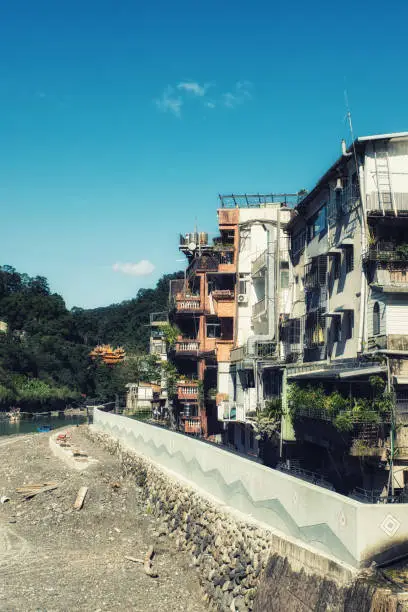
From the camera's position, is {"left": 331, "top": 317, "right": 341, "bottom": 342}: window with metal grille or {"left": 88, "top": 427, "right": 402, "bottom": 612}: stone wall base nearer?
{"left": 88, "top": 427, "right": 402, "bottom": 612}: stone wall base

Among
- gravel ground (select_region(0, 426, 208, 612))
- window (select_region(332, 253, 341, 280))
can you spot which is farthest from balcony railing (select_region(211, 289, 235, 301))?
window (select_region(332, 253, 341, 280))

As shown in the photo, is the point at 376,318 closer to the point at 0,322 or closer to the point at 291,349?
the point at 291,349

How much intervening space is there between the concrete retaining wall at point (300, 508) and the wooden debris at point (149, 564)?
293 centimetres

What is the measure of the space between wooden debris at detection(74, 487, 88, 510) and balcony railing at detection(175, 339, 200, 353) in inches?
805

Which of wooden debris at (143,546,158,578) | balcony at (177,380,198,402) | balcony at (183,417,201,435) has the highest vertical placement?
balcony at (177,380,198,402)

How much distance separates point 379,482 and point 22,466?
27.3 meters

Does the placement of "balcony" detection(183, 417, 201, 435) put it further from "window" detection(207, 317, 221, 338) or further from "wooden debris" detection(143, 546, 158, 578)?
"wooden debris" detection(143, 546, 158, 578)

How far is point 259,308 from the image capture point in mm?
44875

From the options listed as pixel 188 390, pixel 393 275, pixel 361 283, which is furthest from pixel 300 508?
pixel 188 390

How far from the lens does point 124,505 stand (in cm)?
3388

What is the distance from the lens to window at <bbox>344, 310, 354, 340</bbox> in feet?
97.8

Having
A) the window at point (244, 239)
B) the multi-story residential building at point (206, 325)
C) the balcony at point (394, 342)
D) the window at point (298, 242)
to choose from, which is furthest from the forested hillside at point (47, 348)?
the balcony at point (394, 342)

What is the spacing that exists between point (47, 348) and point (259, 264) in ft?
385

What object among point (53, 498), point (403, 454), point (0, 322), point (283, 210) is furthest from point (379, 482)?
point (0, 322)
